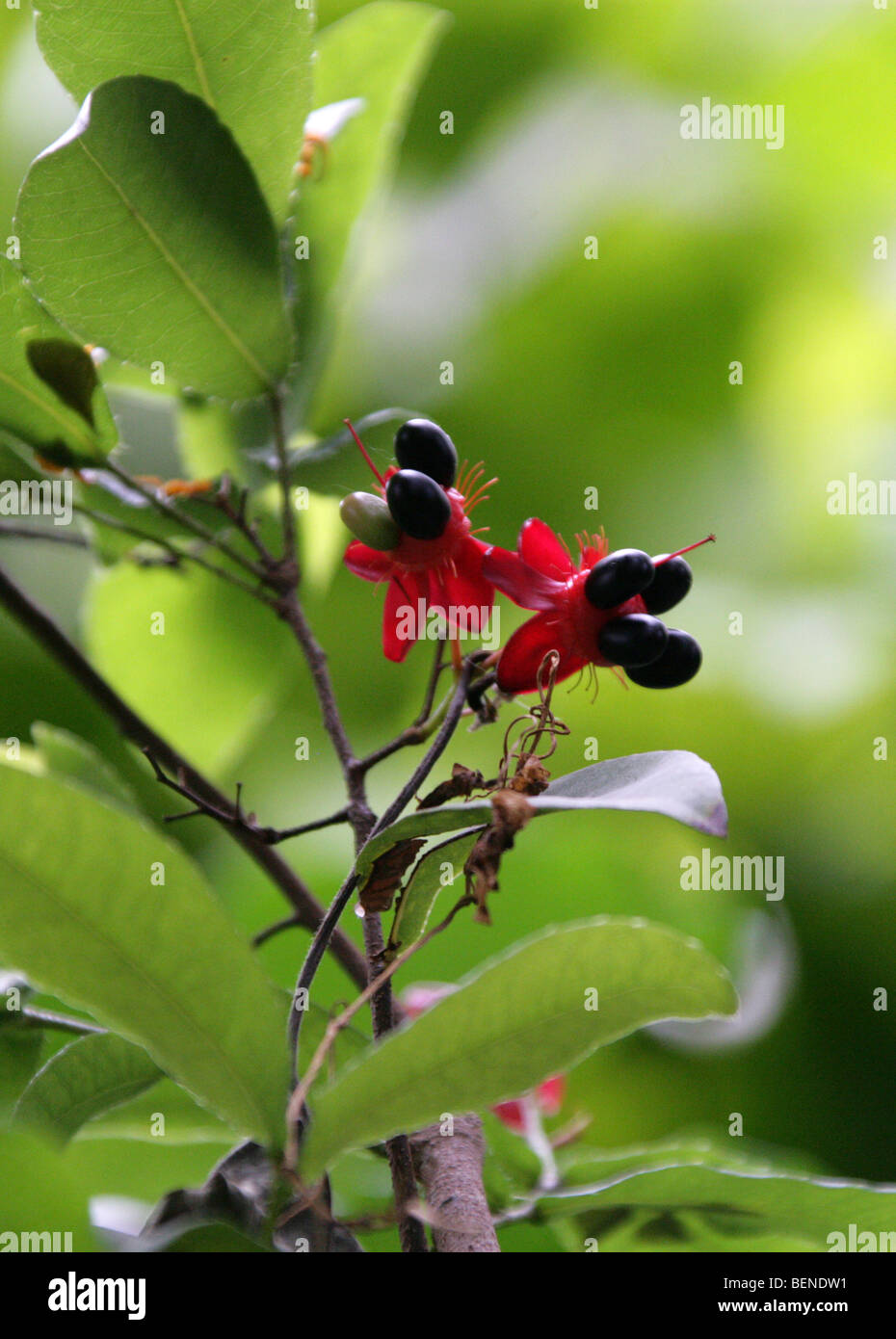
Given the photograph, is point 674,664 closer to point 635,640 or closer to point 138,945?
point 635,640

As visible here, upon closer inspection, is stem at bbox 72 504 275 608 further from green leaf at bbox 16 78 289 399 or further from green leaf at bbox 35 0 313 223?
green leaf at bbox 35 0 313 223

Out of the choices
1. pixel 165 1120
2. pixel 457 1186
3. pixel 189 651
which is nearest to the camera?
pixel 457 1186

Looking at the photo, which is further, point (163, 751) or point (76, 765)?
point (76, 765)

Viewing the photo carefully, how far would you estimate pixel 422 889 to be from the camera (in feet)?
1.78

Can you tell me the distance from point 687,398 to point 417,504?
5.19 feet

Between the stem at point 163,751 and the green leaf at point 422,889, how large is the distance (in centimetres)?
10

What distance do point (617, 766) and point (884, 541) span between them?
1.58 m

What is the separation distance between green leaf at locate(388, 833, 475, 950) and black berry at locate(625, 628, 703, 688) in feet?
0.38

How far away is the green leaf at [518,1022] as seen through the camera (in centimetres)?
41

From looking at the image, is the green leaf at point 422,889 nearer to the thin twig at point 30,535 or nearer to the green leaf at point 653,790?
the green leaf at point 653,790

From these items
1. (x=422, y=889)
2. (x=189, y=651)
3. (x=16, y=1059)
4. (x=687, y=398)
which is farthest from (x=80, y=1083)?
(x=687, y=398)

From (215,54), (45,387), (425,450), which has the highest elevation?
(215,54)

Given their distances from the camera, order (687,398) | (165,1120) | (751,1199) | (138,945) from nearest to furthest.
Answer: (138,945)
(751,1199)
(165,1120)
(687,398)
